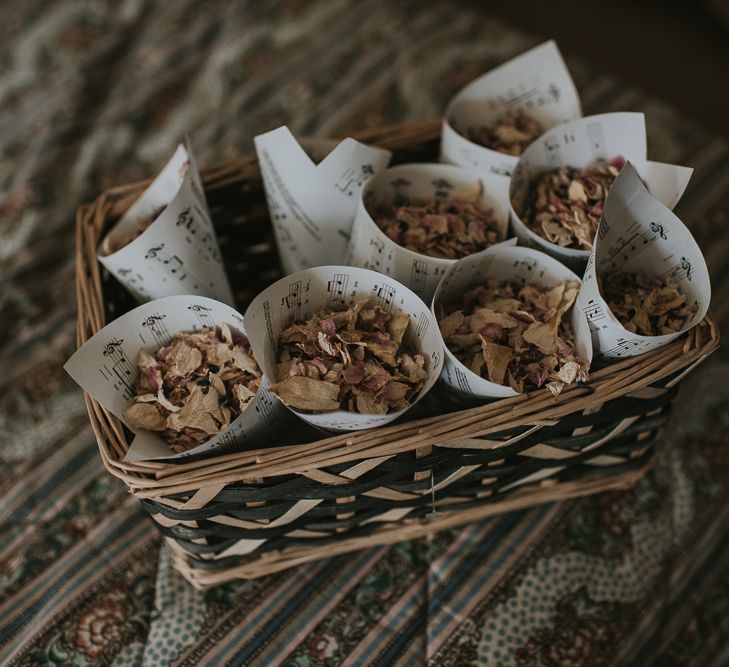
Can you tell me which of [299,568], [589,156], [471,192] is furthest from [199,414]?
[589,156]

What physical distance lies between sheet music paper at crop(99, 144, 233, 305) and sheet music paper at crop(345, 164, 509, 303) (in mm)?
140

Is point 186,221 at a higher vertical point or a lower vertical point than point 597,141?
higher

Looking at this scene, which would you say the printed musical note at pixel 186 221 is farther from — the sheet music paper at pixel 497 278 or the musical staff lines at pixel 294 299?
the sheet music paper at pixel 497 278

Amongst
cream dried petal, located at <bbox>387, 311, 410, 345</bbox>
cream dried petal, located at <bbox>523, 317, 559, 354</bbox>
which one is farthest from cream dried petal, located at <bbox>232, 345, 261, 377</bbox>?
cream dried petal, located at <bbox>523, 317, 559, 354</bbox>

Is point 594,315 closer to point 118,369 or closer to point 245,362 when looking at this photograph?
point 245,362

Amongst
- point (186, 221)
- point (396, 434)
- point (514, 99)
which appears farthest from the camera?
point (514, 99)

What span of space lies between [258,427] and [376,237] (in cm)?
20

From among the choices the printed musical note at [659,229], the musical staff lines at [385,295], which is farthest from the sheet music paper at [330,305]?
the printed musical note at [659,229]

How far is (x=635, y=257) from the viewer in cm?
59

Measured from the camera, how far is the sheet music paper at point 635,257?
529mm

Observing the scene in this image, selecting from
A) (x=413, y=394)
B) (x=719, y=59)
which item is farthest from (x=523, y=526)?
(x=719, y=59)

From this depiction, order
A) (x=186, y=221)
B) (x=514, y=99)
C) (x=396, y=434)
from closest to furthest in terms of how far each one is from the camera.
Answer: (x=396, y=434) → (x=186, y=221) → (x=514, y=99)

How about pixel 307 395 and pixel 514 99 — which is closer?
pixel 307 395

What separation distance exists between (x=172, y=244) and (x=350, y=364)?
0.21m
